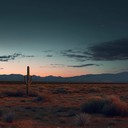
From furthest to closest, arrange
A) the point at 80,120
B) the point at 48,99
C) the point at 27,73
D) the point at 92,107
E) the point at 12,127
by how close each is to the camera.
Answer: the point at 27,73, the point at 48,99, the point at 92,107, the point at 80,120, the point at 12,127

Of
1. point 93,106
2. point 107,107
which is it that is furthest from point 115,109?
point 93,106

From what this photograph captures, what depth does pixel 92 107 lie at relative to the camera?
1161 inches

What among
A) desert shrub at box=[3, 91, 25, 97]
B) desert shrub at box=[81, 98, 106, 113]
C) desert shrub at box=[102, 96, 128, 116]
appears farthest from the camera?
desert shrub at box=[3, 91, 25, 97]

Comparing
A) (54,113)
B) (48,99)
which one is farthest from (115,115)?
(48,99)

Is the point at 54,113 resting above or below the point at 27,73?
below

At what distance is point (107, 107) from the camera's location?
2850 centimetres

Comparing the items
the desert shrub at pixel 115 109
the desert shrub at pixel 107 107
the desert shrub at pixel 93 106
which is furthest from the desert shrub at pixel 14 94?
the desert shrub at pixel 115 109

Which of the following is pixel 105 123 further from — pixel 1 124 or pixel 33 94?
pixel 33 94

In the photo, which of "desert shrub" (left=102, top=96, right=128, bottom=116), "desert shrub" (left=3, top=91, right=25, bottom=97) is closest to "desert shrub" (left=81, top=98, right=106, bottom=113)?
"desert shrub" (left=102, top=96, right=128, bottom=116)

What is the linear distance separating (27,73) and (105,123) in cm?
2501

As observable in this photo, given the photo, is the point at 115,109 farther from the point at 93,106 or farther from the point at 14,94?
the point at 14,94

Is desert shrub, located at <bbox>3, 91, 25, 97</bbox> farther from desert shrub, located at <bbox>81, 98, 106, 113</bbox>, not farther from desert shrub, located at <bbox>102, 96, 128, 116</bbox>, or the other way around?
desert shrub, located at <bbox>102, 96, 128, 116</bbox>

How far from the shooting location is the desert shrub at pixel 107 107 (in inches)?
1089

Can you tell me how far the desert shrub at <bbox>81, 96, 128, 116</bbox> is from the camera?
27656 mm
